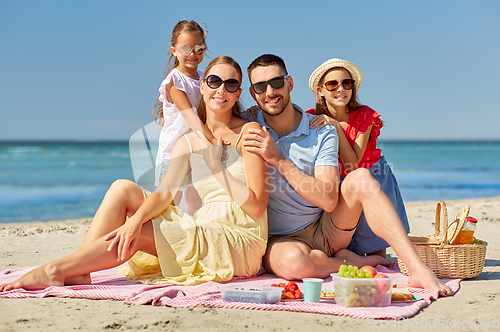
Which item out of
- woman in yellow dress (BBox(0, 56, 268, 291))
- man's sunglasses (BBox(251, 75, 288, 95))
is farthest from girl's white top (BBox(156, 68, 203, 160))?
man's sunglasses (BBox(251, 75, 288, 95))

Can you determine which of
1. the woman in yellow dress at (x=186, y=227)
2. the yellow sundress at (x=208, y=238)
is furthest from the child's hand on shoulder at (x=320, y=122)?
the yellow sundress at (x=208, y=238)

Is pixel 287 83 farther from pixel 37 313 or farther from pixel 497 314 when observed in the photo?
pixel 37 313

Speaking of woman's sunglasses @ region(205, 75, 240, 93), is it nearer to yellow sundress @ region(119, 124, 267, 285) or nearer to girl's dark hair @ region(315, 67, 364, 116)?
yellow sundress @ region(119, 124, 267, 285)

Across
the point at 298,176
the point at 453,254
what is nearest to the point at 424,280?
the point at 453,254

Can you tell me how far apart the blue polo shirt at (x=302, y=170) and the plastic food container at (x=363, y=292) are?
0.90 m

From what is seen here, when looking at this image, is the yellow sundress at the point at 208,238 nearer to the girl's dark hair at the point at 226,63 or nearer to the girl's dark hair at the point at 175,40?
the girl's dark hair at the point at 226,63

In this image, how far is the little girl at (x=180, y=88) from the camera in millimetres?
4203

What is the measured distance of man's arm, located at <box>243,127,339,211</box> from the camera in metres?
3.45

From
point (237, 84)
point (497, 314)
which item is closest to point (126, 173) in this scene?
point (237, 84)

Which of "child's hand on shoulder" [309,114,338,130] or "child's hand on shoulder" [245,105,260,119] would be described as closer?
"child's hand on shoulder" [309,114,338,130]

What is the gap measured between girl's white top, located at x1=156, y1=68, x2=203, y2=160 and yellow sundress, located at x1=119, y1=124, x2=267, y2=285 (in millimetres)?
772

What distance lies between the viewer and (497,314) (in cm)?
276

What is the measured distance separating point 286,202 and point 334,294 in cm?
96

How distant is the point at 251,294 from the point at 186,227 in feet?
2.40
